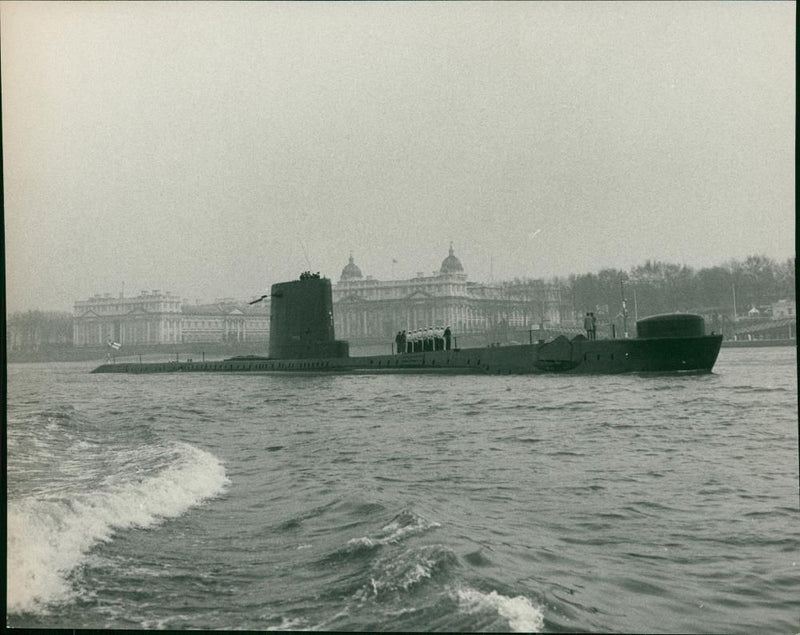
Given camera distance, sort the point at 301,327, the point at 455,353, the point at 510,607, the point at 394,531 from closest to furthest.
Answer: the point at 510,607
the point at 394,531
the point at 455,353
the point at 301,327

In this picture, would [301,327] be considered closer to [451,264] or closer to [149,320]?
[149,320]

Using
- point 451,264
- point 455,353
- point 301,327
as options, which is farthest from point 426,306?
point 451,264

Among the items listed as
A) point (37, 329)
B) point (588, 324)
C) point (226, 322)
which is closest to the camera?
point (37, 329)

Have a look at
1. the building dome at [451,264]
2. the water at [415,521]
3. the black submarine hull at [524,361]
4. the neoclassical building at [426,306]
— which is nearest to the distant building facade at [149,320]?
the water at [415,521]

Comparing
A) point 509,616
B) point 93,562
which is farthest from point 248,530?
point 509,616

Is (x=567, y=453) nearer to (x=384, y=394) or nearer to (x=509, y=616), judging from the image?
(x=509, y=616)

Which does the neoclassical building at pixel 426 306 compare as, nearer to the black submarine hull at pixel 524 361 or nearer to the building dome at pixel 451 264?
the building dome at pixel 451 264
